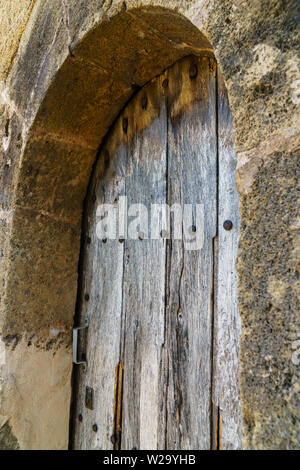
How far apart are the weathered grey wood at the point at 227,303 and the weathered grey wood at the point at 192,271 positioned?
0.08 feet

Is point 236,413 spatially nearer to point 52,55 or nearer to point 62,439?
point 62,439

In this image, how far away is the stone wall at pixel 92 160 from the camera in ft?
1.87

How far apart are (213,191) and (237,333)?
363 millimetres

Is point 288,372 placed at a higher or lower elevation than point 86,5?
lower

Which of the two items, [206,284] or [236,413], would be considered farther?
[206,284]

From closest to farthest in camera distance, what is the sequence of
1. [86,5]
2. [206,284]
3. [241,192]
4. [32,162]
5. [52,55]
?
1. [241,192]
2. [206,284]
3. [86,5]
4. [52,55]
5. [32,162]

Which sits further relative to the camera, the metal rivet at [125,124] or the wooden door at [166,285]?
the metal rivet at [125,124]

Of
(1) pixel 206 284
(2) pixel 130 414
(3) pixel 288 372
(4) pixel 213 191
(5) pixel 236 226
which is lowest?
(2) pixel 130 414

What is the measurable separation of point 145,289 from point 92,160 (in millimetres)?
587

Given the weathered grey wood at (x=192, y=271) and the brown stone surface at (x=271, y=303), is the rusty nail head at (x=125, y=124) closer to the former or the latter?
the weathered grey wood at (x=192, y=271)

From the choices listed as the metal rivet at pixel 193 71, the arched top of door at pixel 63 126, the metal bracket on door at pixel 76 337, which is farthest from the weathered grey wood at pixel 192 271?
the metal bracket on door at pixel 76 337

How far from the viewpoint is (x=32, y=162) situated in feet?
4.39

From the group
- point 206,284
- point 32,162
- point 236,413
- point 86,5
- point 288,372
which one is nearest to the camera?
point 288,372

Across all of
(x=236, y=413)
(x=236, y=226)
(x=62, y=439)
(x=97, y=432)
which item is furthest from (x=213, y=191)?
Result: (x=62, y=439)
